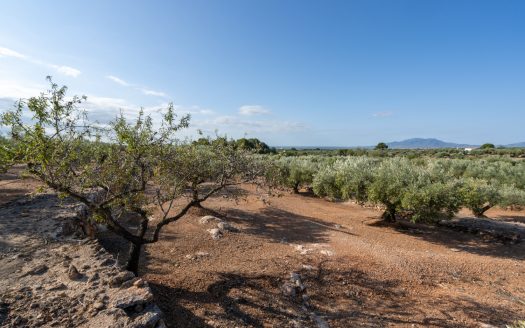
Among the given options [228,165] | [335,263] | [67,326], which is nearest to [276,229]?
[335,263]

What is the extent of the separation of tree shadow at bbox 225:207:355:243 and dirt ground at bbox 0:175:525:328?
0.36 feet

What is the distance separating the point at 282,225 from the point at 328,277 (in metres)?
6.70

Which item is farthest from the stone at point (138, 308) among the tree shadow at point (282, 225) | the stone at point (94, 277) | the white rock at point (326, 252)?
the tree shadow at point (282, 225)

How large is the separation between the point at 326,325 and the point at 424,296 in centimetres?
363

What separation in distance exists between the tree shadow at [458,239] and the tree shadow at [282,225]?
3.91 metres

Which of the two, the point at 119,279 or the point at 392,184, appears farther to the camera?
the point at 392,184

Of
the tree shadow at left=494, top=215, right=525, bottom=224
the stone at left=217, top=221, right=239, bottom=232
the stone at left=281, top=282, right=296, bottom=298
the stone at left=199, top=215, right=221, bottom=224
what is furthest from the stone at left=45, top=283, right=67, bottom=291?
the tree shadow at left=494, top=215, right=525, bottom=224

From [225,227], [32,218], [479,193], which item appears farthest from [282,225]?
[479,193]

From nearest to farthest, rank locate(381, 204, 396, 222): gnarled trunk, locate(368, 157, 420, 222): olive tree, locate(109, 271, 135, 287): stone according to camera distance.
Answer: locate(109, 271, 135, 287): stone < locate(368, 157, 420, 222): olive tree < locate(381, 204, 396, 222): gnarled trunk

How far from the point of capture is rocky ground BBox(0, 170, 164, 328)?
4863mm

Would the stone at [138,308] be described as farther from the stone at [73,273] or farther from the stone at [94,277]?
the stone at [73,273]

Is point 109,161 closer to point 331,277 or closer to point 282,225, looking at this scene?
point 331,277

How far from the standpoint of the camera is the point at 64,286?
5762mm

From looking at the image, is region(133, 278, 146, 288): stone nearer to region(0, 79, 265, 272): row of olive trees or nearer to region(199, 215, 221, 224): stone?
region(0, 79, 265, 272): row of olive trees
